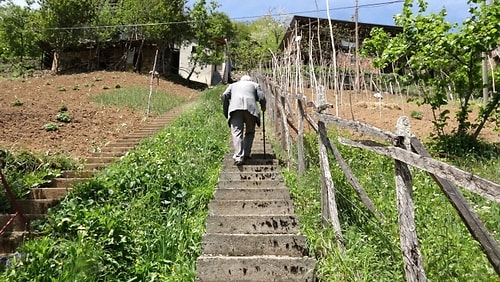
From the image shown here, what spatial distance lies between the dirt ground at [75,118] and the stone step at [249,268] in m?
4.67

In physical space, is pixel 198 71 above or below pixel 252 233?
above

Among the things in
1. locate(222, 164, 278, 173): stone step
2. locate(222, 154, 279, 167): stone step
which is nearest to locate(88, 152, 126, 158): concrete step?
locate(222, 154, 279, 167): stone step

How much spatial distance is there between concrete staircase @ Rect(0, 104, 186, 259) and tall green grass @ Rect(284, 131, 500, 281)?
321 cm

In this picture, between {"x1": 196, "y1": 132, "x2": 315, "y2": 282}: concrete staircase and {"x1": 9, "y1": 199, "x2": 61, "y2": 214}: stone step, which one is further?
{"x1": 9, "y1": 199, "x2": 61, "y2": 214}: stone step

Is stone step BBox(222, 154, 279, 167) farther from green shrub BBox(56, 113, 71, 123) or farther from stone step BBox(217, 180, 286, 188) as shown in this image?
green shrub BBox(56, 113, 71, 123)

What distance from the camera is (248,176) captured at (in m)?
5.59

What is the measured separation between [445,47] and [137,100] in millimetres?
11199

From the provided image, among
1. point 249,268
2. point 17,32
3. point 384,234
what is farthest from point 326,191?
point 17,32

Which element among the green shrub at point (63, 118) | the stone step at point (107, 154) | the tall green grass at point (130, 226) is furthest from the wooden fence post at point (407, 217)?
the green shrub at point (63, 118)

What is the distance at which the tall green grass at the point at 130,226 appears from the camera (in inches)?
138

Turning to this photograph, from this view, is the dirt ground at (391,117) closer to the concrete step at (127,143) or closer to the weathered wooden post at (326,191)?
the weathered wooden post at (326,191)

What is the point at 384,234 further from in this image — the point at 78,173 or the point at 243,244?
the point at 78,173

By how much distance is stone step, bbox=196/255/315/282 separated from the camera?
344 cm

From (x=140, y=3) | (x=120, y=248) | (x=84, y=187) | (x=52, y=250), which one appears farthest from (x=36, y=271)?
(x=140, y=3)
